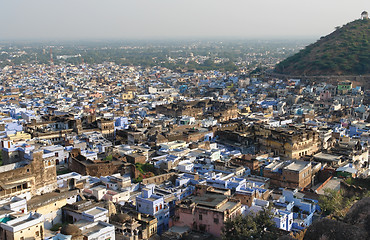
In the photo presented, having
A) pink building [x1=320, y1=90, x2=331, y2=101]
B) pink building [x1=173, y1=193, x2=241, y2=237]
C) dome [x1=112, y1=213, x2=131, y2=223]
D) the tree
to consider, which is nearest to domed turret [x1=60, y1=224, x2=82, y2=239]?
dome [x1=112, y1=213, x2=131, y2=223]

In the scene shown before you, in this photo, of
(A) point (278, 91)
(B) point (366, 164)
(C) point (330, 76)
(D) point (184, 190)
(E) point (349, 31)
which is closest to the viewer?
(D) point (184, 190)

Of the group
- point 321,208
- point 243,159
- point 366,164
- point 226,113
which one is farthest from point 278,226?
point 226,113

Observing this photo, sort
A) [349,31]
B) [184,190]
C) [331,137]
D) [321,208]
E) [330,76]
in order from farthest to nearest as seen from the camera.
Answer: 1. [349,31]
2. [330,76]
3. [331,137]
4. [184,190]
5. [321,208]

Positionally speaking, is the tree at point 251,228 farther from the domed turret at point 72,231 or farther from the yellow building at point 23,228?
the yellow building at point 23,228

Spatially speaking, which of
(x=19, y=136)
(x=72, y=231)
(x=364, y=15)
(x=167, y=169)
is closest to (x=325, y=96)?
(x=167, y=169)

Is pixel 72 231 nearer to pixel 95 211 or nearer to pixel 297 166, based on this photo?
pixel 95 211

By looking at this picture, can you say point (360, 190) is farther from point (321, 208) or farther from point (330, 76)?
point (330, 76)
